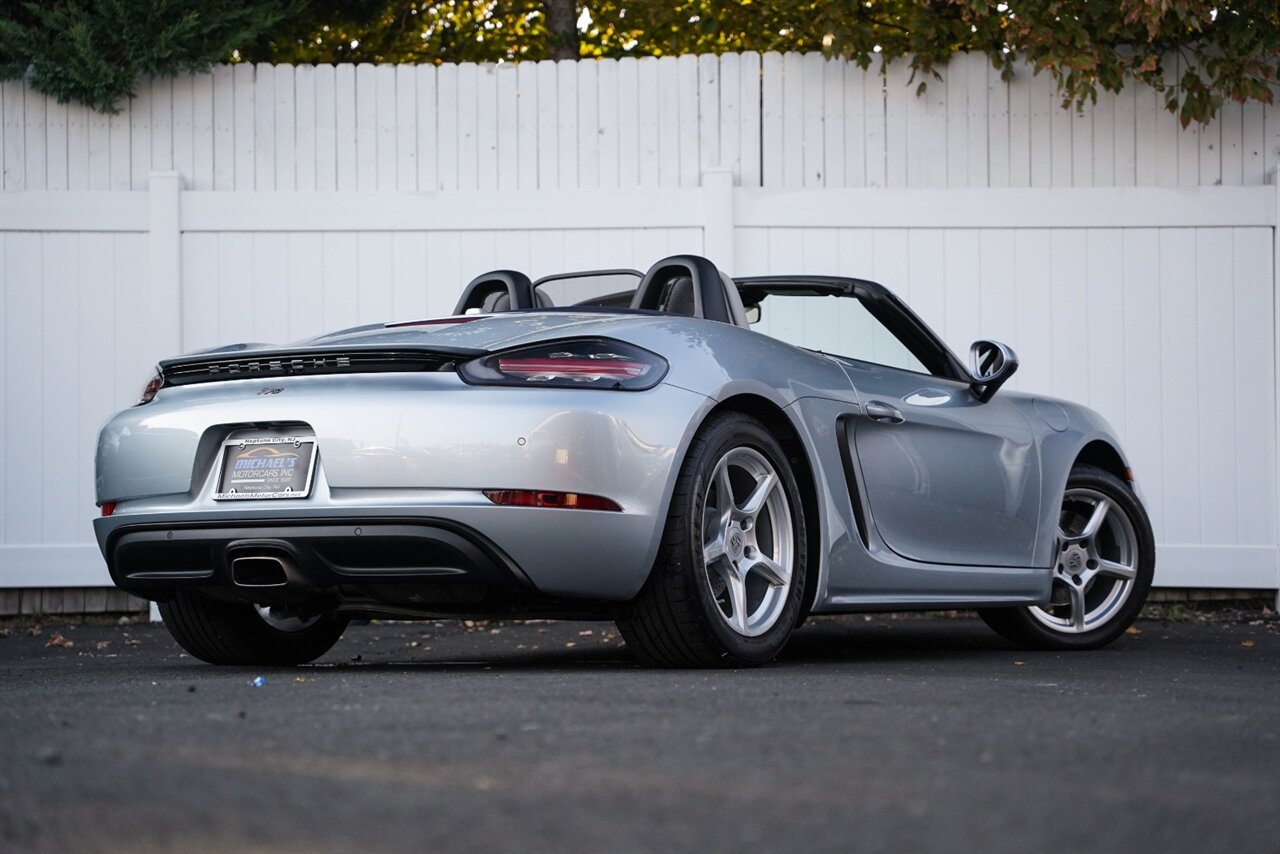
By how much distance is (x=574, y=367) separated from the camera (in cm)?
456

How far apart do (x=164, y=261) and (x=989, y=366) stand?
479 centimetres

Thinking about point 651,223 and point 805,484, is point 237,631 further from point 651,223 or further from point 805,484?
point 651,223

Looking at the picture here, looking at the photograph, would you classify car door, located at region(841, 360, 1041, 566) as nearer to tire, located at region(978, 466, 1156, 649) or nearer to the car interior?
the car interior

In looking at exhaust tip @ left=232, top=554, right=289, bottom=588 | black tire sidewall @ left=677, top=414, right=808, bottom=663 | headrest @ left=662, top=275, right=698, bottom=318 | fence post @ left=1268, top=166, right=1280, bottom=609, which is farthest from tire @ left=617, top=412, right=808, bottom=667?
fence post @ left=1268, top=166, right=1280, bottom=609

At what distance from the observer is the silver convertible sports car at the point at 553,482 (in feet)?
14.6

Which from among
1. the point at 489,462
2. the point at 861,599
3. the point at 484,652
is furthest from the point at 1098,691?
the point at 484,652

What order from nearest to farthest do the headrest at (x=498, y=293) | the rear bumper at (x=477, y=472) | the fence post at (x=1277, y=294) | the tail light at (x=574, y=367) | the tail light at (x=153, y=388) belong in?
the rear bumper at (x=477, y=472) < the tail light at (x=574, y=367) < the tail light at (x=153, y=388) < the headrest at (x=498, y=293) < the fence post at (x=1277, y=294)

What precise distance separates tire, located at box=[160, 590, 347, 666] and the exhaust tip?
71 cm

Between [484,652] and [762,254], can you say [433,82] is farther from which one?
[484,652]

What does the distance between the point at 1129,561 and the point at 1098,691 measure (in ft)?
9.13

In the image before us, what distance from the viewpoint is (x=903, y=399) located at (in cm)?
575

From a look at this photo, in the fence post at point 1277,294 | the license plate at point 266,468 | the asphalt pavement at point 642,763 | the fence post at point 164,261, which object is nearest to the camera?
the asphalt pavement at point 642,763

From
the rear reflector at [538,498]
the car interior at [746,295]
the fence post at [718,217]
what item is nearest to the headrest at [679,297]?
the car interior at [746,295]

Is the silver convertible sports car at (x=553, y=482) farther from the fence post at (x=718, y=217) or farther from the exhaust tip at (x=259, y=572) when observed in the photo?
the fence post at (x=718, y=217)
